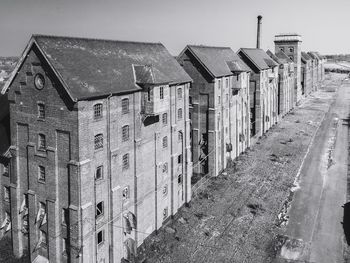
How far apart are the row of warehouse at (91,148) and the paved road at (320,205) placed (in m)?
12.5

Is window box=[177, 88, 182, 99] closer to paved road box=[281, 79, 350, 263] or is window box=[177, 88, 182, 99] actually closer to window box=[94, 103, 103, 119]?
window box=[94, 103, 103, 119]


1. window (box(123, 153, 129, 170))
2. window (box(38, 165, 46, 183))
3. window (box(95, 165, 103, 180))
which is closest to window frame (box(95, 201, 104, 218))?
window (box(95, 165, 103, 180))

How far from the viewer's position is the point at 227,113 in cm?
Result: 5100

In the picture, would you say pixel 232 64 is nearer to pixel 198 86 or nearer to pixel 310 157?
pixel 198 86

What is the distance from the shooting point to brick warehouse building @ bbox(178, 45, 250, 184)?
4550 cm

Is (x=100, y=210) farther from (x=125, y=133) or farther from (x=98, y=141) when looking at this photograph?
(x=125, y=133)

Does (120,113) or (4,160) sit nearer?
(120,113)

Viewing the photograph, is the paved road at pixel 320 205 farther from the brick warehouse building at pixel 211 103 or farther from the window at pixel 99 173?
the window at pixel 99 173

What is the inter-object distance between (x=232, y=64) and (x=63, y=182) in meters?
34.3

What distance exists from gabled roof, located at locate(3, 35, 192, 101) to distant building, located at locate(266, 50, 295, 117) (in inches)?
2167

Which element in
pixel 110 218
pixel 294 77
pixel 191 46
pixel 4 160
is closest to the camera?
pixel 110 218

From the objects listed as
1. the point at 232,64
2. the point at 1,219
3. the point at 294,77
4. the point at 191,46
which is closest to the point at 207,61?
the point at 191,46

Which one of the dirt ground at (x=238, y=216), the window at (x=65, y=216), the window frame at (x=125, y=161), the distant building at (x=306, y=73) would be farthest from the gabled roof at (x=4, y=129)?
the distant building at (x=306, y=73)

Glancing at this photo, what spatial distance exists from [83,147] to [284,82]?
71.7 meters
